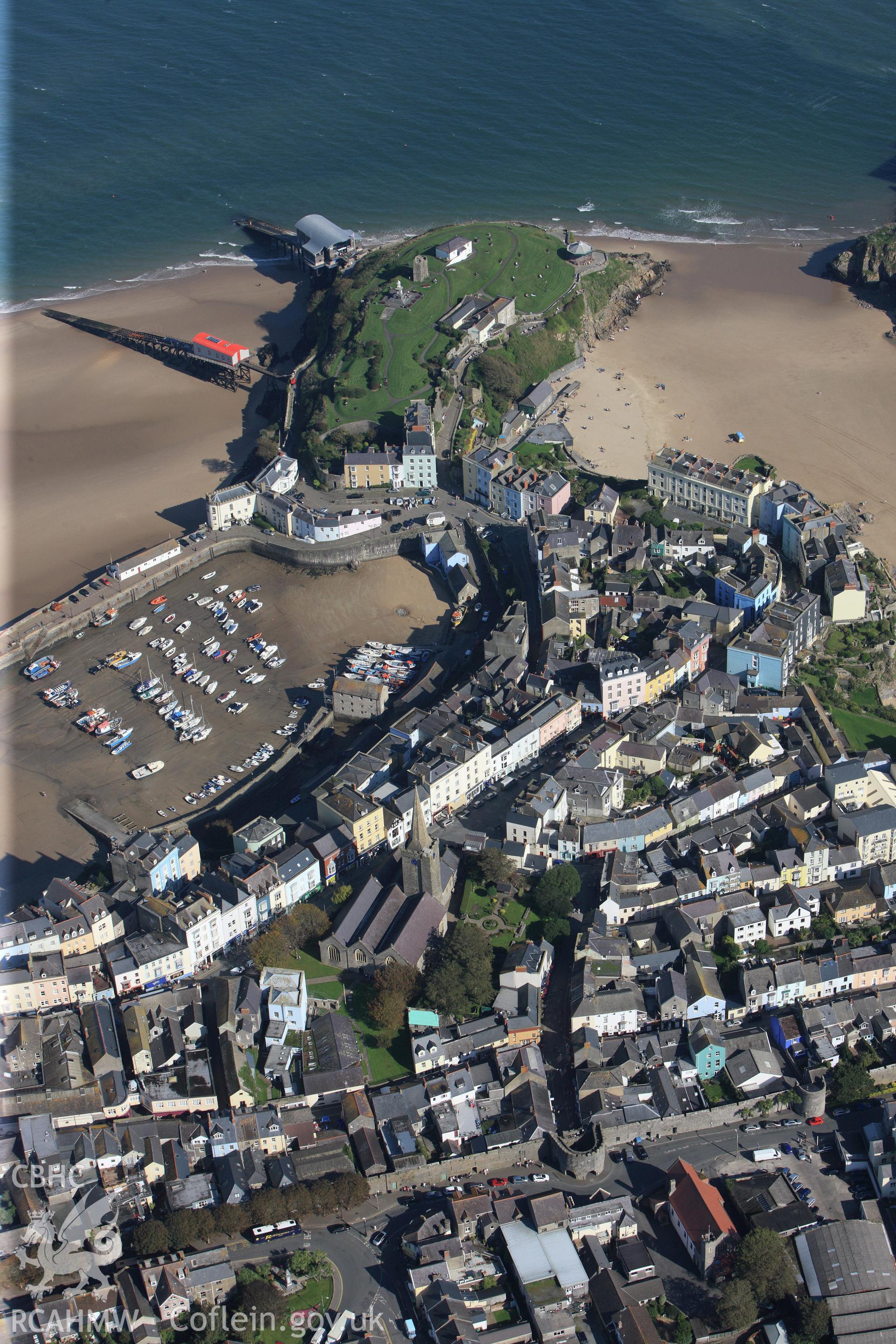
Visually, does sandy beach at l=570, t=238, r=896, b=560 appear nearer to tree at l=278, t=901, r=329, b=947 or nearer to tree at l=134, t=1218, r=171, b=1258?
tree at l=278, t=901, r=329, b=947

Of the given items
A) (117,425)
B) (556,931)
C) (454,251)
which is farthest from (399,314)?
(556,931)

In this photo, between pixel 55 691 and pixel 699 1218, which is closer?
pixel 699 1218

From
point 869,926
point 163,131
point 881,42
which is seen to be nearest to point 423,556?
point 869,926

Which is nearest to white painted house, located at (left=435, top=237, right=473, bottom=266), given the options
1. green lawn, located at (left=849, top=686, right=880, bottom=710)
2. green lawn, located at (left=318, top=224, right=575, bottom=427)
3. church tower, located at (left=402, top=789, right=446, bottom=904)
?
green lawn, located at (left=318, top=224, right=575, bottom=427)

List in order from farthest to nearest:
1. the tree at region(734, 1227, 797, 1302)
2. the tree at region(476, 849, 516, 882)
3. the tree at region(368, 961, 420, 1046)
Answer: the tree at region(476, 849, 516, 882)
the tree at region(368, 961, 420, 1046)
the tree at region(734, 1227, 797, 1302)

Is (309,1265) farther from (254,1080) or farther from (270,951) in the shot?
(270,951)

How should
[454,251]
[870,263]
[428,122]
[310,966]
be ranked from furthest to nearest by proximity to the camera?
[428,122] < [870,263] < [454,251] < [310,966]

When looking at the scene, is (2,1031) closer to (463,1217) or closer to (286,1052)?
(286,1052)
